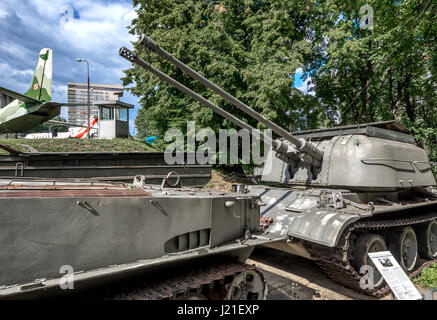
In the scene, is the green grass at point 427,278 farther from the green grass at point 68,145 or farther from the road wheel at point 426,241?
the green grass at point 68,145

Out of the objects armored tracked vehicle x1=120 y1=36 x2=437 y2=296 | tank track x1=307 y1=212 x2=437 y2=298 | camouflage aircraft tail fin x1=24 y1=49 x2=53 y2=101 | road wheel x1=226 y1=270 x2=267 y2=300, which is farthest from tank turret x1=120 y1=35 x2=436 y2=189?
camouflage aircraft tail fin x1=24 y1=49 x2=53 y2=101

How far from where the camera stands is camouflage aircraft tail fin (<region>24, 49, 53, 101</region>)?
1783 centimetres

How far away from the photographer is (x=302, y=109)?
15672mm

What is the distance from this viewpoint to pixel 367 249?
16.4 ft

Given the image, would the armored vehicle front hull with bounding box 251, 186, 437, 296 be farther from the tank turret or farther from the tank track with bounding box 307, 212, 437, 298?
the tank turret

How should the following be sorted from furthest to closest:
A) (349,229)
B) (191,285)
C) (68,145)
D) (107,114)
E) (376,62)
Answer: (107,114)
(68,145)
(376,62)
(349,229)
(191,285)

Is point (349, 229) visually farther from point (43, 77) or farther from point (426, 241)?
point (43, 77)

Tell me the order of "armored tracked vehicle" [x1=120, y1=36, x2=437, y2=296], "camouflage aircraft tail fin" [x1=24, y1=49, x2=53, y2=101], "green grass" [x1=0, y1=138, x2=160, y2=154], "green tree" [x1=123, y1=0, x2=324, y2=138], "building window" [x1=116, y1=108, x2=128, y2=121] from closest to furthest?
"armored tracked vehicle" [x1=120, y1=36, x2=437, y2=296] → "green tree" [x1=123, y1=0, x2=324, y2=138] → "green grass" [x1=0, y1=138, x2=160, y2=154] → "camouflage aircraft tail fin" [x1=24, y1=49, x2=53, y2=101] → "building window" [x1=116, y1=108, x2=128, y2=121]

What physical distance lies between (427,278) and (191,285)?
17.4 feet

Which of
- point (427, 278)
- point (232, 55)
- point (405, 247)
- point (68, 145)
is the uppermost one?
point (232, 55)

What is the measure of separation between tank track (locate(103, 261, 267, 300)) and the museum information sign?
68.1 inches

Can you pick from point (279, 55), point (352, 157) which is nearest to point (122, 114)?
point (279, 55)

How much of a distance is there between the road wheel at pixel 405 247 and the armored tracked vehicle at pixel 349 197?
18 mm
